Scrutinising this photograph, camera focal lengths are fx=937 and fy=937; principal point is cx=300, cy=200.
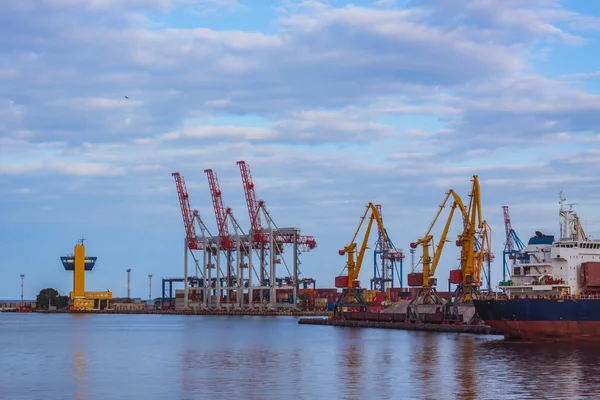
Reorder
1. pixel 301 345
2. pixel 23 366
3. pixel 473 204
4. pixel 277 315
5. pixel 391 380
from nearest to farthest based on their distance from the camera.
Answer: pixel 391 380 < pixel 23 366 < pixel 301 345 < pixel 473 204 < pixel 277 315

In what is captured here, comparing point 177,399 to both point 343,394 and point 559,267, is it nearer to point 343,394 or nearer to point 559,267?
point 343,394

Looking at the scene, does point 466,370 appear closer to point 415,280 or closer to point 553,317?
point 553,317

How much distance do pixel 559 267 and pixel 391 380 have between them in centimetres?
2916

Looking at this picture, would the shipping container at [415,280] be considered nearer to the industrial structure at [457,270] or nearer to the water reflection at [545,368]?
the industrial structure at [457,270]

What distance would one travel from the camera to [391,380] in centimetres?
4997

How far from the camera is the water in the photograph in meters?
44.8

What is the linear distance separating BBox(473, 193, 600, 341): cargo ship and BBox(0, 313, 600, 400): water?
1.81 metres

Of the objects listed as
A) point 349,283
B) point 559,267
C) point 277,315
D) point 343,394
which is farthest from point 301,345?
point 277,315

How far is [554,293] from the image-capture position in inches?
2854

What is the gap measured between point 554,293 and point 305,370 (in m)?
25.6

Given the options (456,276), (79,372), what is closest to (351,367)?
(79,372)

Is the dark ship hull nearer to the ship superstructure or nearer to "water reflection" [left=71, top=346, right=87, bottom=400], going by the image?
the ship superstructure

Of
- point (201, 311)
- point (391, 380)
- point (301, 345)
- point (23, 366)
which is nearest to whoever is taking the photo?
point (391, 380)

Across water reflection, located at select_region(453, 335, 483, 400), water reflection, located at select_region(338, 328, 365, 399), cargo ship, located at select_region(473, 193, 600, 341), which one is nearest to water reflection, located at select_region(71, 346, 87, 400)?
water reflection, located at select_region(338, 328, 365, 399)
